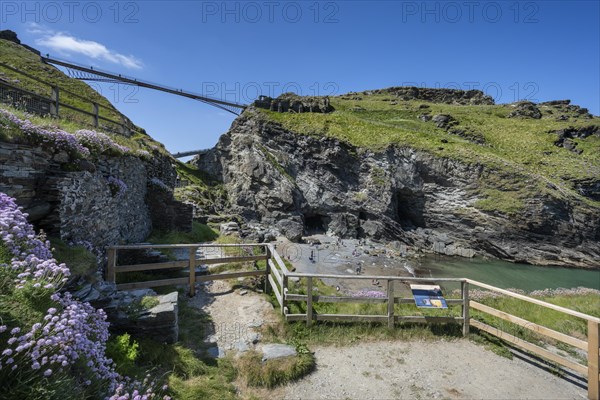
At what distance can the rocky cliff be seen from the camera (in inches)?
1443

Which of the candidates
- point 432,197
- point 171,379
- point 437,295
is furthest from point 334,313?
point 432,197

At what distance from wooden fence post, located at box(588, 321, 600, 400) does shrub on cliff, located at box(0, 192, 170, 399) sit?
7.79 metres

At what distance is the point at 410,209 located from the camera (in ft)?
153

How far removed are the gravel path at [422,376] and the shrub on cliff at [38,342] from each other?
3.50m

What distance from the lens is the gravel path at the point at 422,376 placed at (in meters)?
5.50

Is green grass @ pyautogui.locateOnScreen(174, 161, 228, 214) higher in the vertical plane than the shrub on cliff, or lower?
higher

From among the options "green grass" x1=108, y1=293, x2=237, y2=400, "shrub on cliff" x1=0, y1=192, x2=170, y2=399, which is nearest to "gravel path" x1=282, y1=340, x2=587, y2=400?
"green grass" x1=108, y1=293, x2=237, y2=400

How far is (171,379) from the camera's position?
4.98 m

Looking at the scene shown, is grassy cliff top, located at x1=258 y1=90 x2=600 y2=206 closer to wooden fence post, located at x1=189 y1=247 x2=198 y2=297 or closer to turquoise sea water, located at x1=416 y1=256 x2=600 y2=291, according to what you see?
turquoise sea water, located at x1=416 y1=256 x2=600 y2=291

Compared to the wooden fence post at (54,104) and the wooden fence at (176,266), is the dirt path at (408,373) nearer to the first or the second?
the wooden fence at (176,266)

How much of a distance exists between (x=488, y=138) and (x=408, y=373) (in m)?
63.1

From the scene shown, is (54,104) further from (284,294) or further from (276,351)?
(276,351)

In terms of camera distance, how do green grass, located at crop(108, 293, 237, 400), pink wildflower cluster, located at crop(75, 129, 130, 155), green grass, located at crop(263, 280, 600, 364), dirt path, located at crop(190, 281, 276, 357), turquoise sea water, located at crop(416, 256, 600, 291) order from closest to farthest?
1. green grass, located at crop(108, 293, 237, 400)
2. dirt path, located at crop(190, 281, 276, 357)
3. green grass, located at crop(263, 280, 600, 364)
4. pink wildflower cluster, located at crop(75, 129, 130, 155)
5. turquoise sea water, located at crop(416, 256, 600, 291)

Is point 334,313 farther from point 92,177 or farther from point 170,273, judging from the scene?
point 92,177
